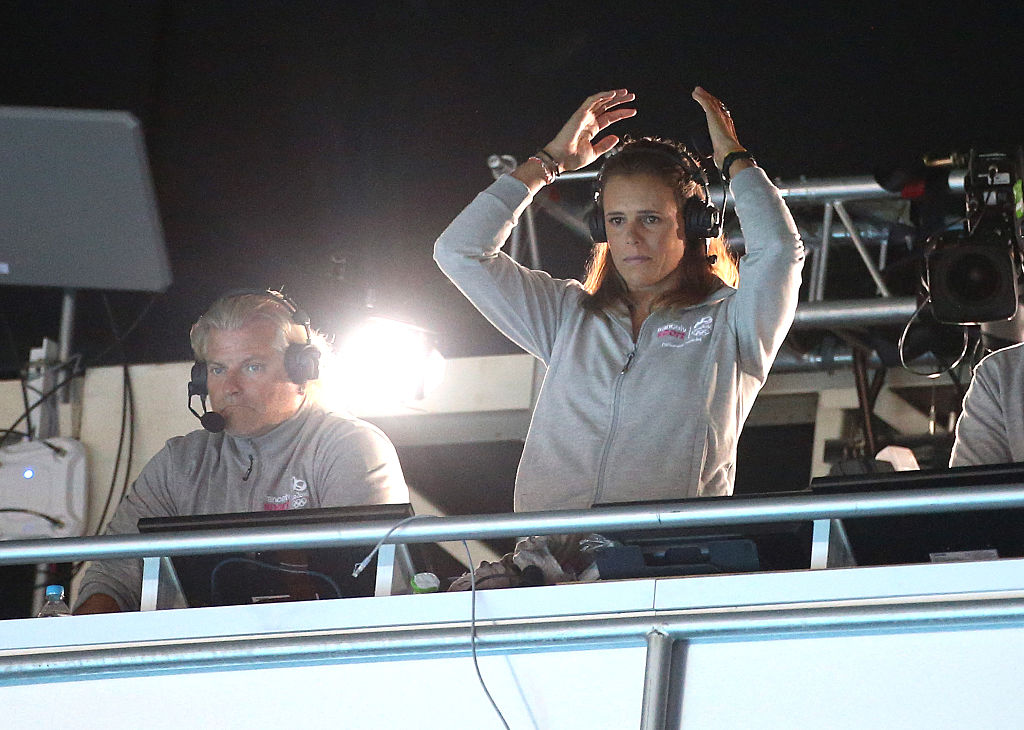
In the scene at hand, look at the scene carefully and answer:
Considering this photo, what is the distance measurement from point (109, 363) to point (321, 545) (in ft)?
9.33

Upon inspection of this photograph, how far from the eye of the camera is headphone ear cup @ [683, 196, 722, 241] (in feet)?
7.90

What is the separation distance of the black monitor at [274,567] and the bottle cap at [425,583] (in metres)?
0.04

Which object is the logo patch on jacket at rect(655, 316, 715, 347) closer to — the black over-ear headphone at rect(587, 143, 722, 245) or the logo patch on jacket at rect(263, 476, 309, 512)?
the black over-ear headphone at rect(587, 143, 722, 245)

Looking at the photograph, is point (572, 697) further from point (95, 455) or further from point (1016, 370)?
point (95, 455)

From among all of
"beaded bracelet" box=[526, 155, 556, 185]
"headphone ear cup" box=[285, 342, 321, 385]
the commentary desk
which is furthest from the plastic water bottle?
"beaded bracelet" box=[526, 155, 556, 185]

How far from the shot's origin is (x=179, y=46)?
4363 millimetres

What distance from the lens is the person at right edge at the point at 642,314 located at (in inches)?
89.9

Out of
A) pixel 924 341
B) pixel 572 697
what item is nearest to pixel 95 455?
pixel 924 341

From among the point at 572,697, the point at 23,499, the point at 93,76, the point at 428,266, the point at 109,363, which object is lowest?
the point at 572,697

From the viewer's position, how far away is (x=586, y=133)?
266 centimetres

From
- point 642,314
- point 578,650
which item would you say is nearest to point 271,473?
point 642,314

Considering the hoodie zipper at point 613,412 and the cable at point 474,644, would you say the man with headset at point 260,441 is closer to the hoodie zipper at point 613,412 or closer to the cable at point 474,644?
the hoodie zipper at point 613,412

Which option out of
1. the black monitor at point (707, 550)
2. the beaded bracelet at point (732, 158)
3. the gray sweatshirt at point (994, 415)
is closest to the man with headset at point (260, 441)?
the black monitor at point (707, 550)

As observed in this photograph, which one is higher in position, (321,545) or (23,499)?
(23,499)
